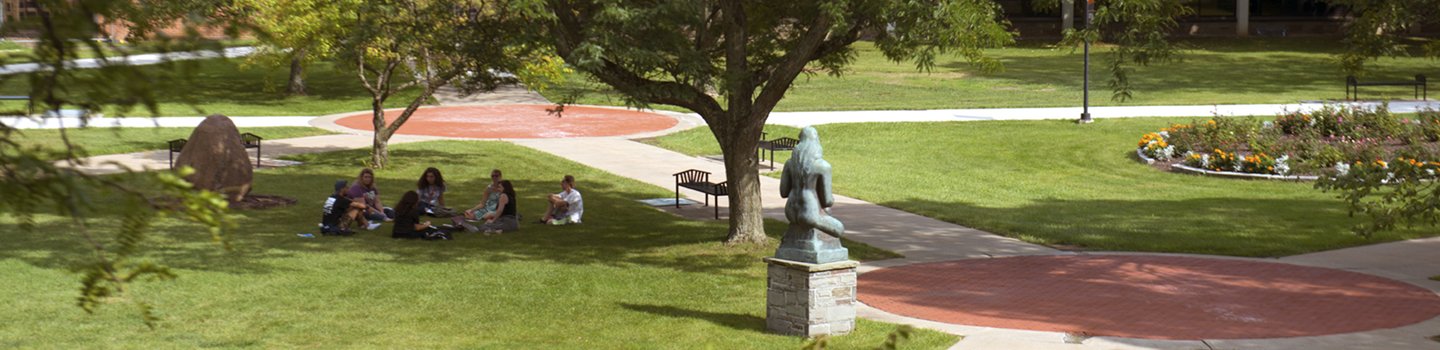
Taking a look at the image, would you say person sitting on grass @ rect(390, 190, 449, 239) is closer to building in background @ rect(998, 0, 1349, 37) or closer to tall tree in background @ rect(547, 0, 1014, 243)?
tall tree in background @ rect(547, 0, 1014, 243)

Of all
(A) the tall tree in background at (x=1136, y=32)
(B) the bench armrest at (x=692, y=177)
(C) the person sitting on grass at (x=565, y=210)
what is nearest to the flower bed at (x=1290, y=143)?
(B) the bench armrest at (x=692, y=177)

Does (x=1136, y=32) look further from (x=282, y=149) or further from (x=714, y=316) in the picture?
(x=282, y=149)

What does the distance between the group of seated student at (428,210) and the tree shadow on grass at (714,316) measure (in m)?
5.16

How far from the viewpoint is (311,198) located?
76.5 ft

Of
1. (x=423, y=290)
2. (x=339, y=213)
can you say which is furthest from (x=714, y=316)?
(x=339, y=213)

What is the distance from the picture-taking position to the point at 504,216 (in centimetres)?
2052

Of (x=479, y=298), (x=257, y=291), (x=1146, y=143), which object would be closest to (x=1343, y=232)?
(x=1146, y=143)

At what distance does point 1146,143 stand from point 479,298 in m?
17.1

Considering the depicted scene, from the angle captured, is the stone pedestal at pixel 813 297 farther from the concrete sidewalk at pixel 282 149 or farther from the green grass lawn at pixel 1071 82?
the green grass lawn at pixel 1071 82

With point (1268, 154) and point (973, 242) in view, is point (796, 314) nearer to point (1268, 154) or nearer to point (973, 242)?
point (973, 242)

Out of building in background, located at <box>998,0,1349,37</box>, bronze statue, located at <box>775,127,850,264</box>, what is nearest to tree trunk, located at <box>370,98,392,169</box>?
bronze statue, located at <box>775,127,850,264</box>

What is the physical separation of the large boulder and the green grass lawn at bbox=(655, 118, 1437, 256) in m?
9.21

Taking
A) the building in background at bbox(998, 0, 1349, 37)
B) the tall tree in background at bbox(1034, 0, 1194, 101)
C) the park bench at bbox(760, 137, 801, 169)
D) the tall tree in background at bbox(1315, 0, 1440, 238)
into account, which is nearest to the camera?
the tall tree in background at bbox(1315, 0, 1440, 238)

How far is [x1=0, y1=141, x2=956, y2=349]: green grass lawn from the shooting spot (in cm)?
1351
